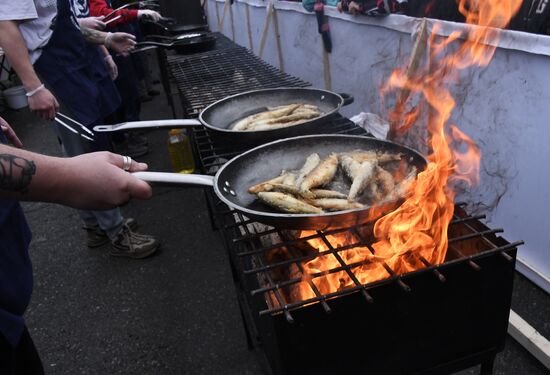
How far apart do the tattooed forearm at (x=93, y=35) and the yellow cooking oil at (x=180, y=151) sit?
6.58ft

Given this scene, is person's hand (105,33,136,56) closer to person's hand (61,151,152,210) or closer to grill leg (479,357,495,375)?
person's hand (61,151,152,210)

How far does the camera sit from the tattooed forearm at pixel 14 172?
138cm

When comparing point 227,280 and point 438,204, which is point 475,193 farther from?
point 227,280

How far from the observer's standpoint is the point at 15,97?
36.0ft

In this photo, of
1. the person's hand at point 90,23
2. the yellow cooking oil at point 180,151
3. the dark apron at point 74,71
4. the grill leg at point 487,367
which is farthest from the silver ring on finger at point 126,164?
the yellow cooking oil at point 180,151

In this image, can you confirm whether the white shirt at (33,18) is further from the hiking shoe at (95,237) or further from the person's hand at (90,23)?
the hiking shoe at (95,237)

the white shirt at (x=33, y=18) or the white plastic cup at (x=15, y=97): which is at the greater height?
the white shirt at (x=33, y=18)

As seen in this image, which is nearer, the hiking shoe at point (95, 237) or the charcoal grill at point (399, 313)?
the charcoal grill at point (399, 313)

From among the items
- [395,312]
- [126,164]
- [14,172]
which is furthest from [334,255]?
[14,172]

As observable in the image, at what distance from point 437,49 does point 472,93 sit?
644 mm

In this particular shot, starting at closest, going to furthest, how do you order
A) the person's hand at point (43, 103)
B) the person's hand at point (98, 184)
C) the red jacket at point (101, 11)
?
the person's hand at point (98, 184) < the person's hand at point (43, 103) < the red jacket at point (101, 11)

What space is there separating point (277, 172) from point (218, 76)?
2.65m

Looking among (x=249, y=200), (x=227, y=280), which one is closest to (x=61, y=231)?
(x=227, y=280)

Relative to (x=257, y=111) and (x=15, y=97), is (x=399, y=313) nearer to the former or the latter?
(x=257, y=111)
